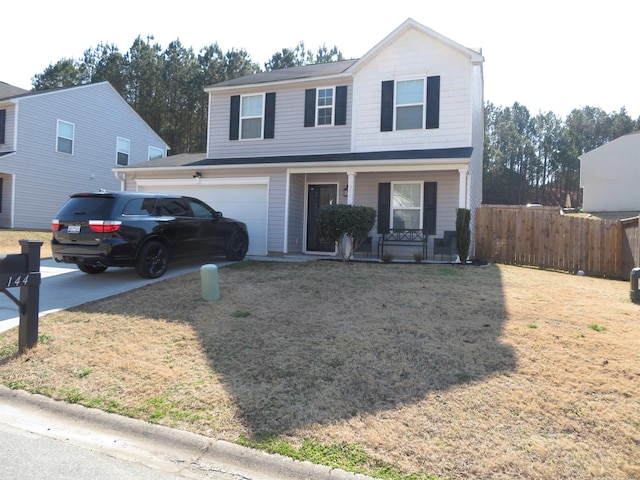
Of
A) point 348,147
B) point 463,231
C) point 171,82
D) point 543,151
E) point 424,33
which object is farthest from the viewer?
point 543,151

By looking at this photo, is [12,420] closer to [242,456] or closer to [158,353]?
[158,353]

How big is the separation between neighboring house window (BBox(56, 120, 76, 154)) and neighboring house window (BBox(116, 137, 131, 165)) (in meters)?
2.84

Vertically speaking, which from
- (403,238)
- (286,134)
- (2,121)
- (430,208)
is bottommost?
(403,238)

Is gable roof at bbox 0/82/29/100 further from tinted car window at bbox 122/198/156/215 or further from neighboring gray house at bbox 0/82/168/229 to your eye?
tinted car window at bbox 122/198/156/215

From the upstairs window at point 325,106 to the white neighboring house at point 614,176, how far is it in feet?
85.7

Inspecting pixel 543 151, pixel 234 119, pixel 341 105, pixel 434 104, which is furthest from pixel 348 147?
pixel 543 151

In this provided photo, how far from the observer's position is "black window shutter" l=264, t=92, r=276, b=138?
14.1 metres

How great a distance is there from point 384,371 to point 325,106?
10.8m

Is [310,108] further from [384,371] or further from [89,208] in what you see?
[384,371]

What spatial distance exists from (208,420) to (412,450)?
1.56 meters

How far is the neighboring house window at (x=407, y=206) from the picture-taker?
12.2 meters

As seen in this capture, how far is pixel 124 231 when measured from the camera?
7.76m

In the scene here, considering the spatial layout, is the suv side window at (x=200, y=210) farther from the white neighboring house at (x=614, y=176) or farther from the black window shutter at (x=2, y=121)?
the white neighboring house at (x=614, y=176)

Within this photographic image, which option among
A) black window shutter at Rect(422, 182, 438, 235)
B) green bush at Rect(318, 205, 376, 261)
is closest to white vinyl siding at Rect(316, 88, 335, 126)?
black window shutter at Rect(422, 182, 438, 235)
